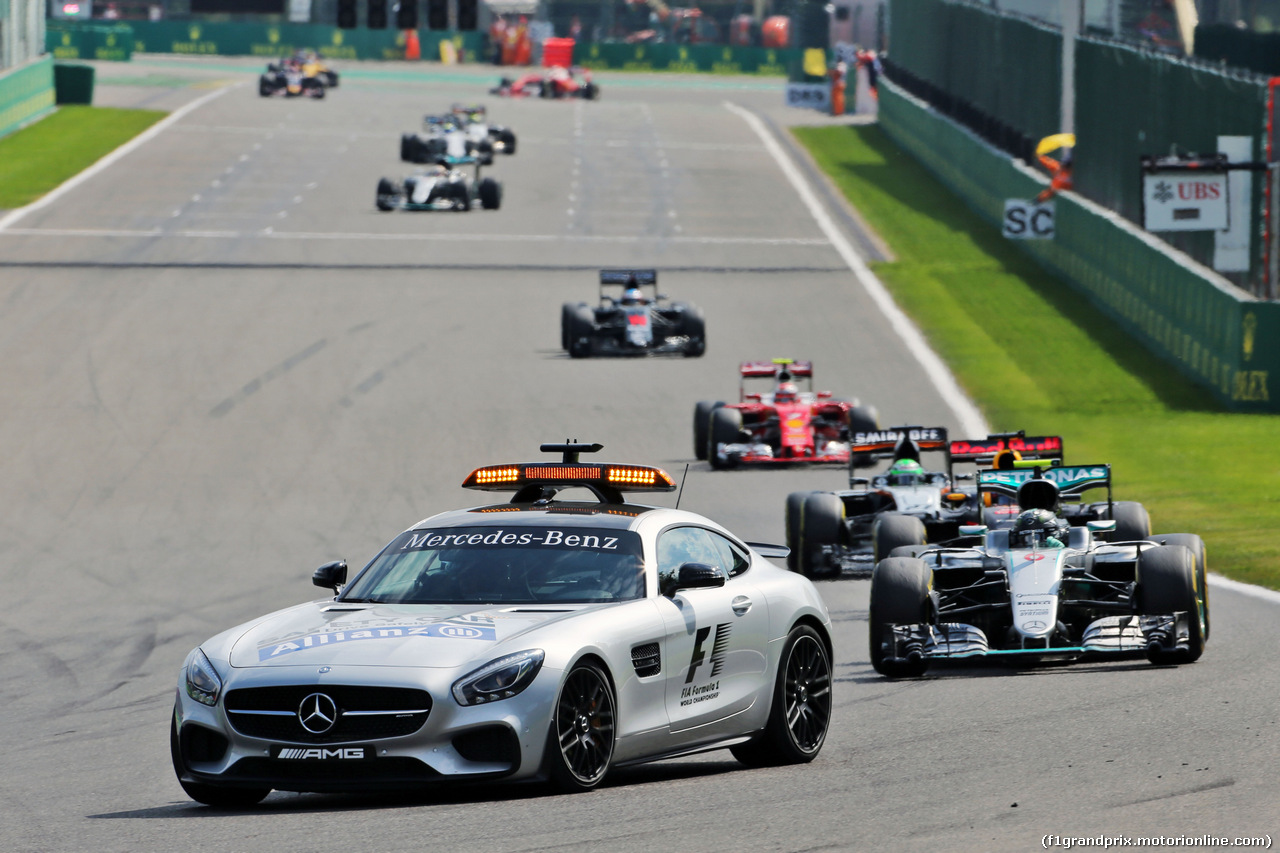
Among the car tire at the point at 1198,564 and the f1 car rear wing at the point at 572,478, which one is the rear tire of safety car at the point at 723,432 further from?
the f1 car rear wing at the point at 572,478

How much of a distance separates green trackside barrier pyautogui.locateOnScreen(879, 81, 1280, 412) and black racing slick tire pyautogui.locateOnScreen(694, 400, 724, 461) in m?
7.74

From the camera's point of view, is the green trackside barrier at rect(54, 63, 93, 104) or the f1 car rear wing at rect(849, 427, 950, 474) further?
the green trackside barrier at rect(54, 63, 93, 104)

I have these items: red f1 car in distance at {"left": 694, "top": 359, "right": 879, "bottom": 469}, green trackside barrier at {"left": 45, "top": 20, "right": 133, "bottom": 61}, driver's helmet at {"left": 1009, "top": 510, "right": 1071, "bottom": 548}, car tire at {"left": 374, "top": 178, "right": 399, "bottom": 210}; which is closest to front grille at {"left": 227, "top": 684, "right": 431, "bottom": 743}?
driver's helmet at {"left": 1009, "top": 510, "right": 1071, "bottom": 548}

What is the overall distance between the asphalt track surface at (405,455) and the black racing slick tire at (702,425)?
364 mm

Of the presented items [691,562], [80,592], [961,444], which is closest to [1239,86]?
[961,444]

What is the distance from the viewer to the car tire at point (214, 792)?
860 cm

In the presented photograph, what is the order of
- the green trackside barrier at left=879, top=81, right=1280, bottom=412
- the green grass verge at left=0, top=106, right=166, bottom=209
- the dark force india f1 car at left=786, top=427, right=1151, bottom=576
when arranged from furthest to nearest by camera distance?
the green grass verge at left=0, top=106, right=166, bottom=209
the green trackside barrier at left=879, top=81, right=1280, bottom=412
the dark force india f1 car at left=786, top=427, right=1151, bottom=576

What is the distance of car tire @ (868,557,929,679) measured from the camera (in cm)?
1290

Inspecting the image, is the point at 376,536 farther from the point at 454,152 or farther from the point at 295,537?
the point at 454,152

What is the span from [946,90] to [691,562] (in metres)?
51.2

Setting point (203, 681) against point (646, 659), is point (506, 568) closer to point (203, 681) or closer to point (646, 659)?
point (646, 659)

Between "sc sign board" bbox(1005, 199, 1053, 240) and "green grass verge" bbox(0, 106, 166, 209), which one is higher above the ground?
"green grass verge" bbox(0, 106, 166, 209)

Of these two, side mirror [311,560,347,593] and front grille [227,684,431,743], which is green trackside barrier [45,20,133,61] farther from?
front grille [227,684,431,743]

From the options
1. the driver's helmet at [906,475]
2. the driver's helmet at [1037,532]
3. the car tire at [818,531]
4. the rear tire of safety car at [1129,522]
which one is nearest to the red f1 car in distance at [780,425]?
the driver's helmet at [906,475]
